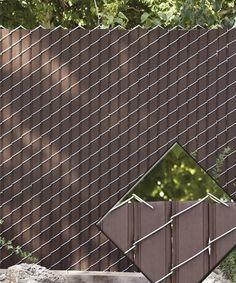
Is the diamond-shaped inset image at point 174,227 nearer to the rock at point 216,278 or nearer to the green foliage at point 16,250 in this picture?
the rock at point 216,278

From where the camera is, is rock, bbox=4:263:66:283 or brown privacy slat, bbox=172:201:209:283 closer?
brown privacy slat, bbox=172:201:209:283

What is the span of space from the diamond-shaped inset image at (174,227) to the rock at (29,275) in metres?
1.84

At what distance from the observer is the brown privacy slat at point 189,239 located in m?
2.87

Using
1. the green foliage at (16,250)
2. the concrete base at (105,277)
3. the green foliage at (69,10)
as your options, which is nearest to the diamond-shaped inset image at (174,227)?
the concrete base at (105,277)

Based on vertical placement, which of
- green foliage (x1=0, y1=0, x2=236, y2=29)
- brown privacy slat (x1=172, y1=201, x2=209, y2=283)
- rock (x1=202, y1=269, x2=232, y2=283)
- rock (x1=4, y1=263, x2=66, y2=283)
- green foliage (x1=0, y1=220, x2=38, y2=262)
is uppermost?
green foliage (x1=0, y1=0, x2=236, y2=29)

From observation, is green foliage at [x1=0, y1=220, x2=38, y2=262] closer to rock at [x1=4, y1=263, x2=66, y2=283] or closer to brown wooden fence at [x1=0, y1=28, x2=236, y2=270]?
brown wooden fence at [x1=0, y1=28, x2=236, y2=270]

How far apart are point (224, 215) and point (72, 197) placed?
2.54m

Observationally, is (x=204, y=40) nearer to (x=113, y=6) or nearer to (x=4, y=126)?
(x=4, y=126)

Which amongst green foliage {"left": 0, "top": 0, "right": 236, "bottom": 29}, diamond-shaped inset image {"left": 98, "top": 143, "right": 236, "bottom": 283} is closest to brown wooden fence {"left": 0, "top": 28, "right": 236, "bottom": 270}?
diamond-shaped inset image {"left": 98, "top": 143, "right": 236, "bottom": 283}

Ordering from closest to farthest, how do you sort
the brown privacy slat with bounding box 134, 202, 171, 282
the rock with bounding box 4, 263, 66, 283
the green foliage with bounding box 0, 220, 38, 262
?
the brown privacy slat with bounding box 134, 202, 171, 282, the rock with bounding box 4, 263, 66, 283, the green foliage with bounding box 0, 220, 38, 262

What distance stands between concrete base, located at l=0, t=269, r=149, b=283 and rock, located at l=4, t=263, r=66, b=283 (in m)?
0.34

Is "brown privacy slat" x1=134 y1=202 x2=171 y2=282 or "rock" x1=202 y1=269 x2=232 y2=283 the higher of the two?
"brown privacy slat" x1=134 y1=202 x2=171 y2=282

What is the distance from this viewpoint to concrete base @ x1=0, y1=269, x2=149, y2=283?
513 cm

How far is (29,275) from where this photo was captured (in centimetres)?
471
